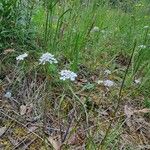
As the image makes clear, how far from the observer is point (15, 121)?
1.84m

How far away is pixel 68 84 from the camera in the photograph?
6.99 feet

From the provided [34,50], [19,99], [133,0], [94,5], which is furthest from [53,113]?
[133,0]

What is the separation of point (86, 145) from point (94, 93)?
600mm

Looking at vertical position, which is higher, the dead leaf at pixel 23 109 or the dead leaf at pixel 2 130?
the dead leaf at pixel 2 130

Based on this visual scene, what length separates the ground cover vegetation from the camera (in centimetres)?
179

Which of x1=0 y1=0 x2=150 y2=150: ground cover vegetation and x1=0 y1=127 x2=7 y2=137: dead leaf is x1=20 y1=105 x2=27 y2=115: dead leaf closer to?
x1=0 y1=0 x2=150 y2=150: ground cover vegetation

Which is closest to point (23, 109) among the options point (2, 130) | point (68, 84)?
point (2, 130)

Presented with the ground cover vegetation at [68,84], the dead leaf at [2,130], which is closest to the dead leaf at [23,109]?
the ground cover vegetation at [68,84]

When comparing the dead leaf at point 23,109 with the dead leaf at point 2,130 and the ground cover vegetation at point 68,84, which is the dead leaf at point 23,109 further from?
the dead leaf at point 2,130

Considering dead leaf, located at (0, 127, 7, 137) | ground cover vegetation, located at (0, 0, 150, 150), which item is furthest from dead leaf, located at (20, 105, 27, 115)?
dead leaf, located at (0, 127, 7, 137)

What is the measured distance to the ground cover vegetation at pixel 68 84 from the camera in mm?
1787

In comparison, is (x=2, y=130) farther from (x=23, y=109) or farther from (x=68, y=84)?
(x=68, y=84)

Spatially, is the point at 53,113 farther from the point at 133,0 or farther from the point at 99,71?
the point at 133,0

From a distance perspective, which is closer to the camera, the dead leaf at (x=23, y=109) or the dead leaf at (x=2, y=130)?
the dead leaf at (x=2, y=130)
